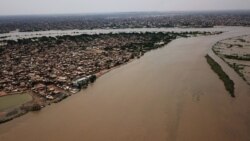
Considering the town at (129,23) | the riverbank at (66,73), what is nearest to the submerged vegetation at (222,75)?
the riverbank at (66,73)

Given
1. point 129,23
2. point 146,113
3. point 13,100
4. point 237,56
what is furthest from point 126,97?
point 129,23

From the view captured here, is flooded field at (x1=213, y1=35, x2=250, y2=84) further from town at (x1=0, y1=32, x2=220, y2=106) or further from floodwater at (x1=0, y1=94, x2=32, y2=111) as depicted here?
floodwater at (x1=0, y1=94, x2=32, y2=111)

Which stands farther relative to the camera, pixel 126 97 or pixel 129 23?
pixel 129 23

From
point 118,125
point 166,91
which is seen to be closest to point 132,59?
point 166,91

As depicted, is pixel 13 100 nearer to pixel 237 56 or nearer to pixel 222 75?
pixel 222 75

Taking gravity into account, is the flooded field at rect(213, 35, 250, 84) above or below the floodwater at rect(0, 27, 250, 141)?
above

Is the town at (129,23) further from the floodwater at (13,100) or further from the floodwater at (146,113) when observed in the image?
the floodwater at (13,100)

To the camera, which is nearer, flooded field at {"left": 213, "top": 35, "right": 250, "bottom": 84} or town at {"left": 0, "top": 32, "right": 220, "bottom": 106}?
town at {"left": 0, "top": 32, "right": 220, "bottom": 106}

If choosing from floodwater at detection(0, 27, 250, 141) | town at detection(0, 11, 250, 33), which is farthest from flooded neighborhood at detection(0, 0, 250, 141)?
town at detection(0, 11, 250, 33)
